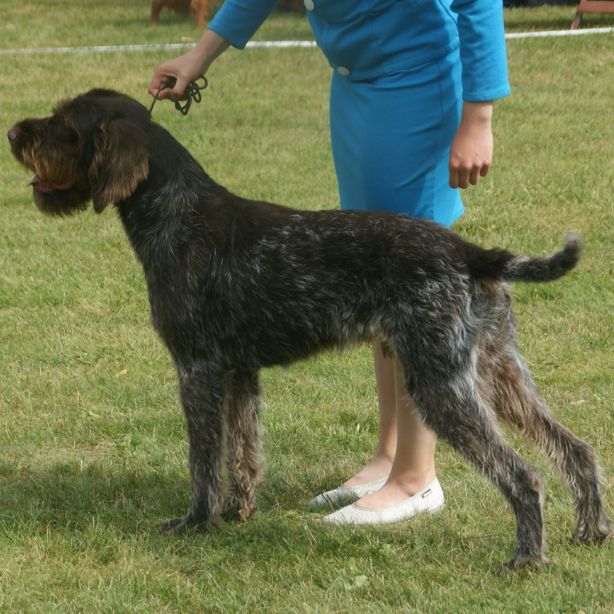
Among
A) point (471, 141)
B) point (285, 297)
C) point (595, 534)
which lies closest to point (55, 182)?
point (285, 297)

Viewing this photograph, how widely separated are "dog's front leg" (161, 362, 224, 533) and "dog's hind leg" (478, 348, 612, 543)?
101 centimetres

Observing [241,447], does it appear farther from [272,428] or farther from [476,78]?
[476,78]

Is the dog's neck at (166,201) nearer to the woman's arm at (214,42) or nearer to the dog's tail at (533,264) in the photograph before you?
the woman's arm at (214,42)

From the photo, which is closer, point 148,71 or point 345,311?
point 345,311

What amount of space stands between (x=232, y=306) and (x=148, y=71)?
1095 cm

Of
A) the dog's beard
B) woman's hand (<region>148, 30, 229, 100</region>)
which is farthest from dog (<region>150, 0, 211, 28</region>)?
the dog's beard

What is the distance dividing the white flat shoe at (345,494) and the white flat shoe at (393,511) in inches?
6.1

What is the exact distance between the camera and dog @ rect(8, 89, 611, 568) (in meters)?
4.00

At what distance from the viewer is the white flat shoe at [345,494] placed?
479 cm

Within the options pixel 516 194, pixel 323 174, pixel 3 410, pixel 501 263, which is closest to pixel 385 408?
pixel 501 263

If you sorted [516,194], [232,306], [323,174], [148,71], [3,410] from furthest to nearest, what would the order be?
[148,71], [323,174], [516,194], [3,410], [232,306]

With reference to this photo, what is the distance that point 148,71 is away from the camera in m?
14.7

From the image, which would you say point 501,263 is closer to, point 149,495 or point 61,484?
Answer: point 149,495

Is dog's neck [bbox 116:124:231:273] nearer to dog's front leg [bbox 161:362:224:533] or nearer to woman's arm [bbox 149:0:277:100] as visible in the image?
woman's arm [bbox 149:0:277:100]
